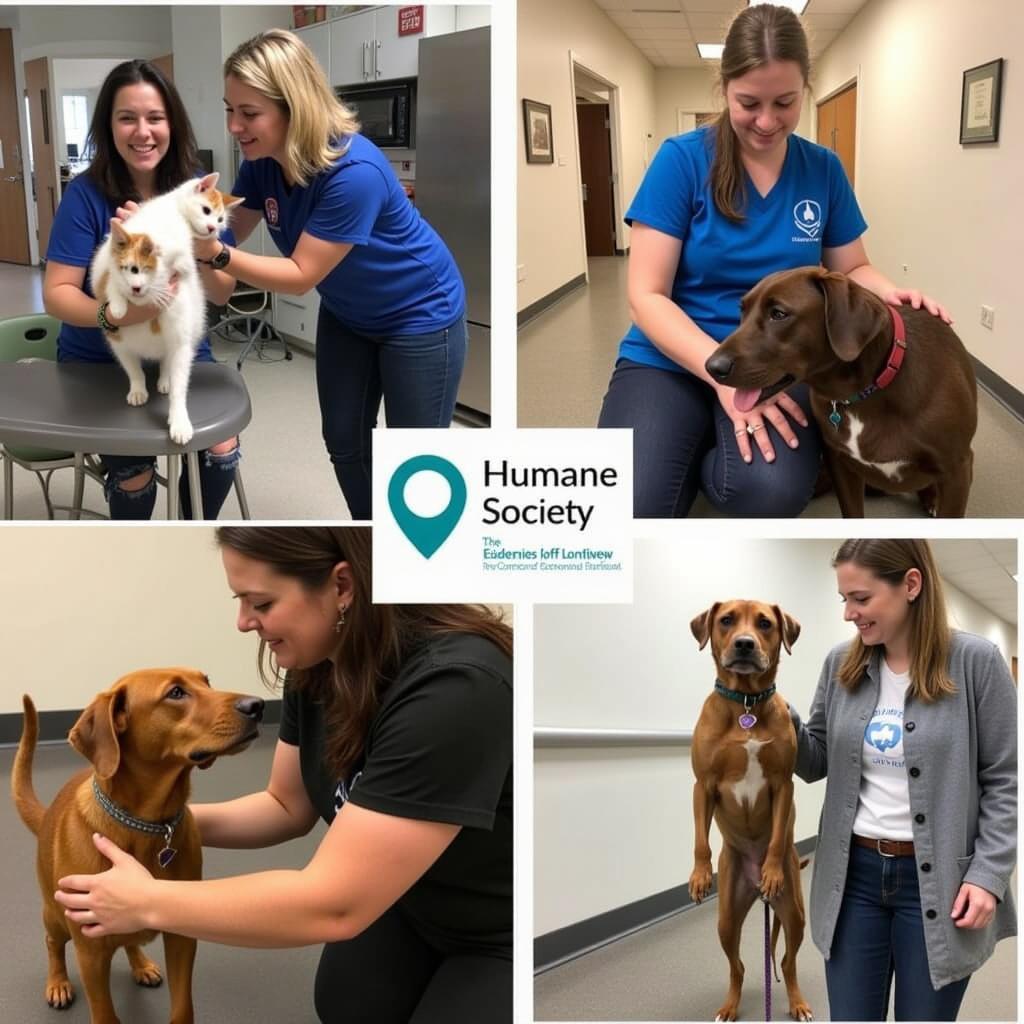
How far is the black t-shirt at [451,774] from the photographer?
1.42m

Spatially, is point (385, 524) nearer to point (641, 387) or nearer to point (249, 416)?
point (249, 416)

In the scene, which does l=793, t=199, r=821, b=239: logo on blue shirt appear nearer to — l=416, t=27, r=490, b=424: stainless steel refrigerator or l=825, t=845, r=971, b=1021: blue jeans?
l=416, t=27, r=490, b=424: stainless steel refrigerator

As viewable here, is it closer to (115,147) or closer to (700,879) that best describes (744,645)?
(700,879)

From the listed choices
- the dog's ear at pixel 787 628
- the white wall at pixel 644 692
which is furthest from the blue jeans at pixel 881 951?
the dog's ear at pixel 787 628

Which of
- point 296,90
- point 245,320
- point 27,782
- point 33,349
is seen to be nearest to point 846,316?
point 296,90

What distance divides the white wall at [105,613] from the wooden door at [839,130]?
1213 mm

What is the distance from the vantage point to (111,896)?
1.44 metres

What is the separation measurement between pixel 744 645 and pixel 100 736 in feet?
3.46

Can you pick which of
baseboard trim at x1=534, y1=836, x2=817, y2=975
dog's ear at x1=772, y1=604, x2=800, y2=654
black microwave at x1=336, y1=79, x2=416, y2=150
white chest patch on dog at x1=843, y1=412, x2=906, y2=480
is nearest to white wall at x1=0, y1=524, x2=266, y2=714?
black microwave at x1=336, y1=79, x2=416, y2=150

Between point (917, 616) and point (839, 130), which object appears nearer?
point (839, 130)

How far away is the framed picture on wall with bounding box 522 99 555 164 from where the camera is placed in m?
1.38

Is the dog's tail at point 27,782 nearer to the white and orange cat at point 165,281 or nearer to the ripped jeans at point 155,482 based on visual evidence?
the ripped jeans at point 155,482

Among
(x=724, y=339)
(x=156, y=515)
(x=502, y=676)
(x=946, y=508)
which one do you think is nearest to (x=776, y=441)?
(x=724, y=339)

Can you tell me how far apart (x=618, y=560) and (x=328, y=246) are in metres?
0.64
